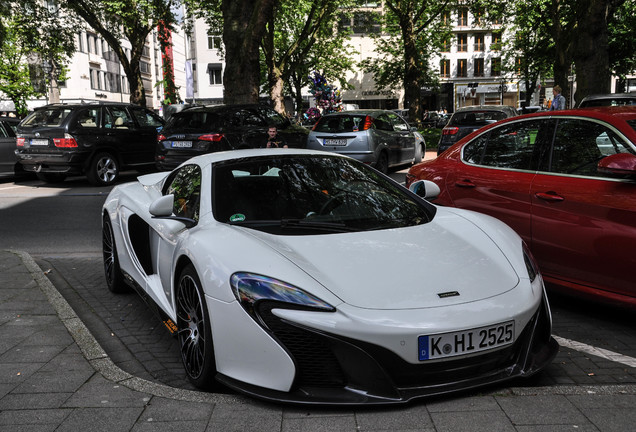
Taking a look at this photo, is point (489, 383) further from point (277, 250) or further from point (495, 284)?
point (277, 250)

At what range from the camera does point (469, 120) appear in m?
16.4

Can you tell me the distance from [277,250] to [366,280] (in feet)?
1.63

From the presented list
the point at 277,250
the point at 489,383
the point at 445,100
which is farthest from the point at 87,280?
the point at 445,100

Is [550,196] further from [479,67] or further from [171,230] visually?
[479,67]

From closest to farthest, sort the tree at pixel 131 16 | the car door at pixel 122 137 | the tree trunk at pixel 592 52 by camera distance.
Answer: the car door at pixel 122 137 → the tree trunk at pixel 592 52 → the tree at pixel 131 16

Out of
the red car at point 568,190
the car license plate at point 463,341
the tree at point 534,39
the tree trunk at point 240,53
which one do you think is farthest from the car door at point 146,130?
the tree at point 534,39

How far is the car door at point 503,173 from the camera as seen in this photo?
4906mm

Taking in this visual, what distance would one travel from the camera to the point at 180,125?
1335 cm

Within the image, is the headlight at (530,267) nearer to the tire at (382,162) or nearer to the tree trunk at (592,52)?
the tire at (382,162)

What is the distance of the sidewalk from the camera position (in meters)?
2.74

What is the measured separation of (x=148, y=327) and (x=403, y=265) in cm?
233

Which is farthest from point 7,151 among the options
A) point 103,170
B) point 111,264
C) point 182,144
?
point 111,264

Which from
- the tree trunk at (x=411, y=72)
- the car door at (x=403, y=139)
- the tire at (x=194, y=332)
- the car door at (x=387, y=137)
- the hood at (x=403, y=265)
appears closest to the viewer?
the hood at (x=403, y=265)

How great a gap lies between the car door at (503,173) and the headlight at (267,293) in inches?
98.9
